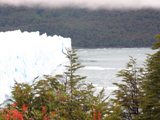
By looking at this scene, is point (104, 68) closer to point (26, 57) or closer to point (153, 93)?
point (26, 57)

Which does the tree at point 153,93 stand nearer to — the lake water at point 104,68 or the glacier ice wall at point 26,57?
the lake water at point 104,68

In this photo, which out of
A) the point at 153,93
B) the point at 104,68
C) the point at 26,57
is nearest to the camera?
the point at 153,93

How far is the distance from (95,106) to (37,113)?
132 centimetres

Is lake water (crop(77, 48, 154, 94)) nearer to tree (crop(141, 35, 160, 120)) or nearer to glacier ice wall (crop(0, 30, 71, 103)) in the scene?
glacier ice wall (crop(0, 30, 71, 103))

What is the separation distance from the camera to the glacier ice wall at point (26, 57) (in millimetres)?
34094

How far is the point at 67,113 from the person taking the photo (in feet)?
38.2

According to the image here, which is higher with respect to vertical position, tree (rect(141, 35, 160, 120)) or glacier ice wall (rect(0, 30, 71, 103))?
glacier ice wall (rect(0, 30, 71, 103))

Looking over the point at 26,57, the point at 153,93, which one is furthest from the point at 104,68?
the point at 153,93

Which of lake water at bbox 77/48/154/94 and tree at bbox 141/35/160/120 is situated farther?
lake water at bbox 77/48/154/94

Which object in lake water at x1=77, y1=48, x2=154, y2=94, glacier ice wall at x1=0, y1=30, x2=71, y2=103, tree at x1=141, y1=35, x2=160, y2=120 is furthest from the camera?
lake water at x1=77, y1=48, x2=154, y2=94

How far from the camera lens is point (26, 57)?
130ft

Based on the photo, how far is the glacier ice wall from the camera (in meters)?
34.1

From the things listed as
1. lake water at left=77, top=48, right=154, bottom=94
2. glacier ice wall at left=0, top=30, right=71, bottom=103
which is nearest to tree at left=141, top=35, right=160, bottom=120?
lake water at left=77, top=48, right=154, bottom=94

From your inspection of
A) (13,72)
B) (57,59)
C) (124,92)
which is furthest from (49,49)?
(124,92)
